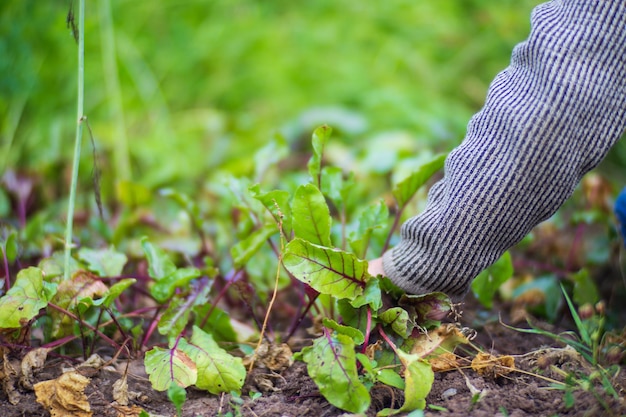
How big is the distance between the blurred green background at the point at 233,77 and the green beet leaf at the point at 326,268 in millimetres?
1155

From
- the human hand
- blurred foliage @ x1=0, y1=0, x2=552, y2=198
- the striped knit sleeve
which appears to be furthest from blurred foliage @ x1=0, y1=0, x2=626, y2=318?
the striped knit sleeve

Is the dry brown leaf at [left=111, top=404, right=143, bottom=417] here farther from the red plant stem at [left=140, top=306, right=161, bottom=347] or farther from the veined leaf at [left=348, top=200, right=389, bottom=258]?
the veined leaf at [left=348, top=200, right=389, bottom=258]

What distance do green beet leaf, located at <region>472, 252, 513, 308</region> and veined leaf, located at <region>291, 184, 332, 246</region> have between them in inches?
16.9

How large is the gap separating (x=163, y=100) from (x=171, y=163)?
2.37ft

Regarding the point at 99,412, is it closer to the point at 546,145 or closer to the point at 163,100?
the point at 546,145

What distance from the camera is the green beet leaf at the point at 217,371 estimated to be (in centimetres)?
129

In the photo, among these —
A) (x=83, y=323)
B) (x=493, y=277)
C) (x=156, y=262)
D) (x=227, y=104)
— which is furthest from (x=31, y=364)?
(x=227, y=104)

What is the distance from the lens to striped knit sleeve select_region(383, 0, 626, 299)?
3.79 feet

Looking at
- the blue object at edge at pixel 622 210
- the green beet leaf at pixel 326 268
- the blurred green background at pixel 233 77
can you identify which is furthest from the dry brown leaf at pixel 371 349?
the blurred green background at pixel 233 77

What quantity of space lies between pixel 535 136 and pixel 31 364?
107 centimetres

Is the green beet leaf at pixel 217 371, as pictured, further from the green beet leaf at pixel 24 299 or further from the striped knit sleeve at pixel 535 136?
the striped knit sleeve at pixel 535 136

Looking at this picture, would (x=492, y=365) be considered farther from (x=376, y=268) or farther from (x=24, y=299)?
(x=24, y=299)

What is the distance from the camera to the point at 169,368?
4.13 feet

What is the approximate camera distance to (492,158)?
1.18m
